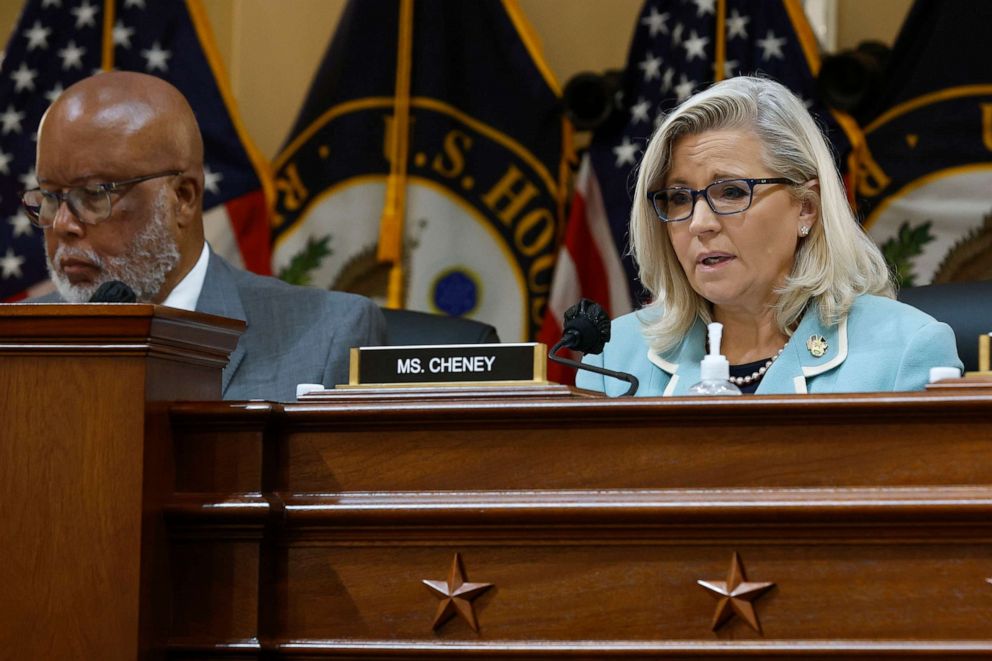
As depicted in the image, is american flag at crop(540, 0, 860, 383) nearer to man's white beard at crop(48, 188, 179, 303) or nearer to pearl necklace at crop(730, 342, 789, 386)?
man's white beard at crop(48, 188, 179, 303)

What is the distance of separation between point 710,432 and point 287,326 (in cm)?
152

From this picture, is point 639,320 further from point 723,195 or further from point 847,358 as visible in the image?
point 847,358

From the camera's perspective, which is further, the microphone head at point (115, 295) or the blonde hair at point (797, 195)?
the blonde hair at point (797, 195)

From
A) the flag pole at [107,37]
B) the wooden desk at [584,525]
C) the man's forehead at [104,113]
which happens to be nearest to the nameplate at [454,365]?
the wooden desk at [584,525]

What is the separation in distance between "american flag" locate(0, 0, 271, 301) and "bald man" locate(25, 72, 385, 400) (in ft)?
4.40

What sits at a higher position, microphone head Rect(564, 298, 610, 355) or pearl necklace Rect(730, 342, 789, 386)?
microphone head Rect(564, 298, 610, 355)

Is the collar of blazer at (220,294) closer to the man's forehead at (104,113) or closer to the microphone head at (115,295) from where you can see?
the man's forehead at (104,113)

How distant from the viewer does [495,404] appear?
1566mm

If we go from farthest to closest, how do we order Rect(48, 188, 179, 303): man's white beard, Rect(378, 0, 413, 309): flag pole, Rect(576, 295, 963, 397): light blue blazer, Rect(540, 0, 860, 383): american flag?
Rect(378, 0, 413, 309): flag pole, Rect(540, 0, 860, 383): american flag, Rect(48, 188, 179, 303): man's white beard, Rect(576, 295, 963, 397): light blue blazer

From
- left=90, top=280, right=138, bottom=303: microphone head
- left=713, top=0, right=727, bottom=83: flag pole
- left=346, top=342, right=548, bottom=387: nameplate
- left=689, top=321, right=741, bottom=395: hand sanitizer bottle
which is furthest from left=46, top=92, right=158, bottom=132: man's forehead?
left=713, top=0, right=727, bottom=83: flag pole

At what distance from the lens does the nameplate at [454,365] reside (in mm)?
1615

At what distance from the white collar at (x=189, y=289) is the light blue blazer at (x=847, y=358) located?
0.88 metres

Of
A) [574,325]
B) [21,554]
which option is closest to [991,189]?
[574,325]

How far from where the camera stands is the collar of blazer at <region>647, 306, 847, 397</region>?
2.35 m
